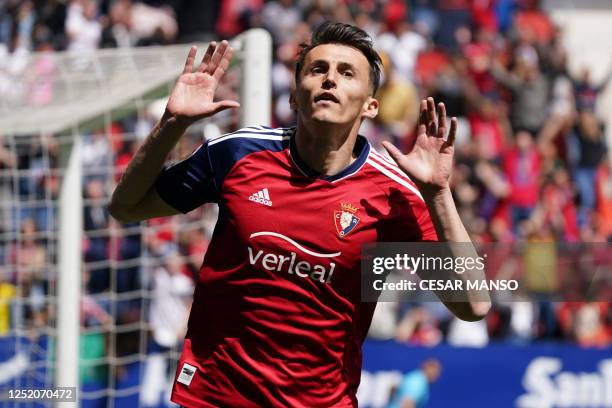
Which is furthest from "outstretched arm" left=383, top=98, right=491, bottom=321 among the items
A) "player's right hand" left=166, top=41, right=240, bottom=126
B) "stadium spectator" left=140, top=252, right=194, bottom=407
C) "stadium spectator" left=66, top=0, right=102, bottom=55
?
"stadium spectator" left=66, top=0, right=102, bottom=55

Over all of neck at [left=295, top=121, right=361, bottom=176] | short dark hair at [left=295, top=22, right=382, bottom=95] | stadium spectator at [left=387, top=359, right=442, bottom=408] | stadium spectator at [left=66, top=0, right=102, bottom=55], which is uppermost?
stadium spectator at [left=66, top=0, right=102, bottom=55]

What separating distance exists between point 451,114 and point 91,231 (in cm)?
738

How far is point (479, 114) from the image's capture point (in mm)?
15844

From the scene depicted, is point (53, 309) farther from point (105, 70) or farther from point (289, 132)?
point (289, 132)

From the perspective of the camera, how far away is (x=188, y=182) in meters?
4.62

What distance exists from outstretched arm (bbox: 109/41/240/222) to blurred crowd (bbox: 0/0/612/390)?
4974 mm

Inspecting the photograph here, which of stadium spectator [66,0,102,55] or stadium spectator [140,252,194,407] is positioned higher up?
stadium spectator [66,0,102,55]

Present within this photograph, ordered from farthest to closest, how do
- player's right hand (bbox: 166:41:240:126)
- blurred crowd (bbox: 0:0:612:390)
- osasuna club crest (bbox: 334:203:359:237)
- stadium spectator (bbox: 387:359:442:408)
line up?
stadium spectator (bbox: 387:359:442:408) < blurred crowd (bbox: 0:0:612:390) < osasuna club crest (bbox: 334:203:359:237) < player's right hand (bbox: 166:41:240:126)

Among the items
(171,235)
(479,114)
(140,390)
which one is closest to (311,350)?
(140,390)

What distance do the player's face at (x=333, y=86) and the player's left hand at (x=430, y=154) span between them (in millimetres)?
228

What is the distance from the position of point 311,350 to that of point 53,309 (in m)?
4.23

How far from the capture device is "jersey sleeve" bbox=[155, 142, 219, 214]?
4621 mm

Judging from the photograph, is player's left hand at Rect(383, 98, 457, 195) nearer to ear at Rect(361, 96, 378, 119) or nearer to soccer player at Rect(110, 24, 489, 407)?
soccer player at Rect(110, 24, 489, 407)

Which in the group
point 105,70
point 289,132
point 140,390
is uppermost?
point 105,70
